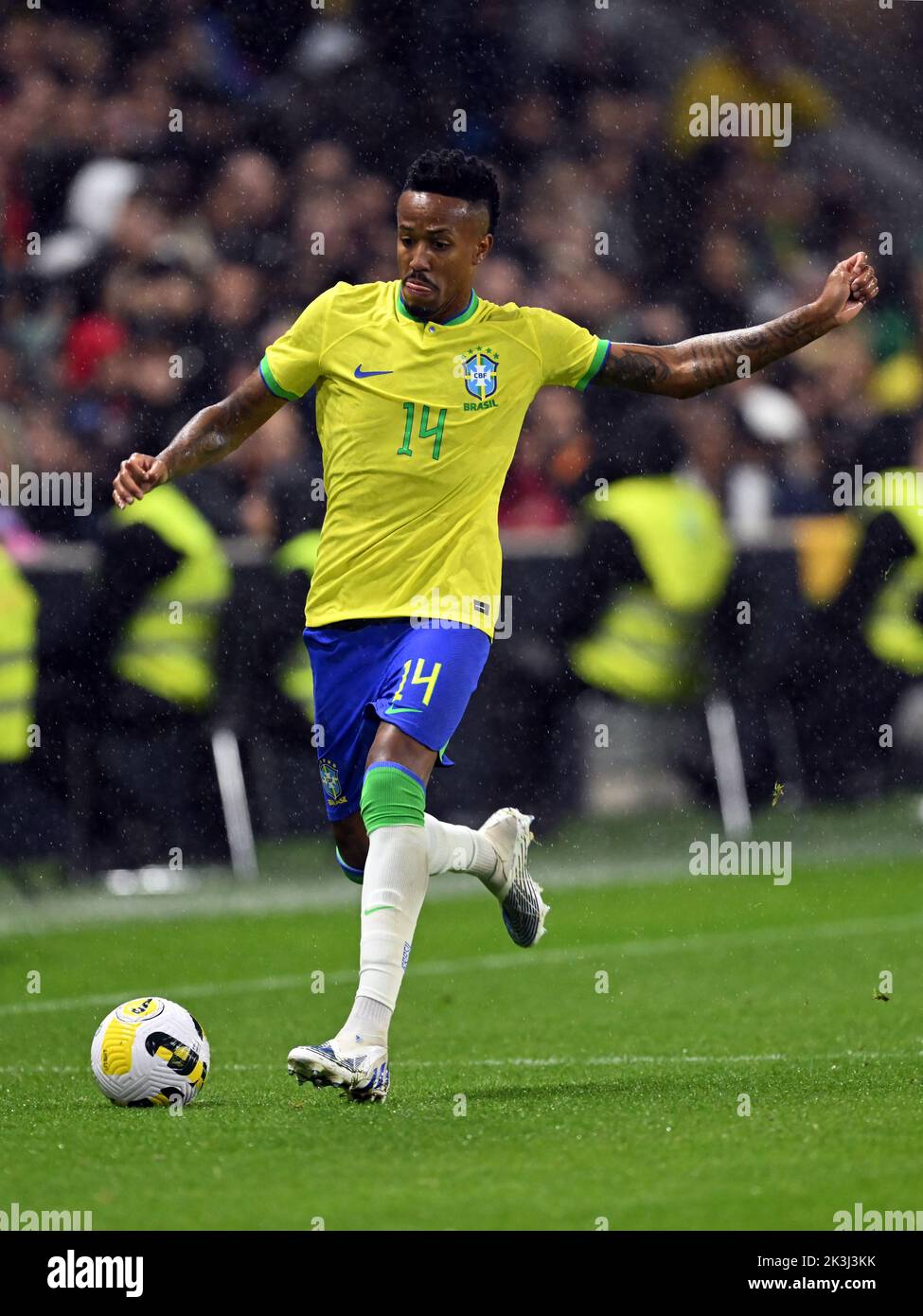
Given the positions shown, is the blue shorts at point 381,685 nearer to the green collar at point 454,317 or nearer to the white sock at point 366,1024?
the white sock at point 366,1024

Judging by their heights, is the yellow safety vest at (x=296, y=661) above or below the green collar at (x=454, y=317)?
above

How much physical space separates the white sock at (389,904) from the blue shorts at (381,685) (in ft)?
0.83

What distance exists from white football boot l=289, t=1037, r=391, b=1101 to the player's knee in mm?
543

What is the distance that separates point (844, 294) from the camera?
6152mm

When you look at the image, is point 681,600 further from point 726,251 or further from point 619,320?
point 726,251

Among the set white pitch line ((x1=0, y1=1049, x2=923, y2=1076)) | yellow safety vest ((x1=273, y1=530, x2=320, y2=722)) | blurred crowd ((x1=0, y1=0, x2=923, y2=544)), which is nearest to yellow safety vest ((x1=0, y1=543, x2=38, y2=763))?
blurred crowd ((x1=0, y1=0, x2=923, y2=544))

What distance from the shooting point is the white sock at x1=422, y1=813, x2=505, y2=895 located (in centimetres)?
616

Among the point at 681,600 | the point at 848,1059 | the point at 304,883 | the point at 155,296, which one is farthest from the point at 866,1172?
the point at 155,296

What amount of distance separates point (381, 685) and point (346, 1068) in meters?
1.01

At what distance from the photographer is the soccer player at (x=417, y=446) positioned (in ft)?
19.5

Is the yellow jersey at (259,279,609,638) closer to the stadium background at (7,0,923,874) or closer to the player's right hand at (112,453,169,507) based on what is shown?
the player's right hand at (112,453,169,507)

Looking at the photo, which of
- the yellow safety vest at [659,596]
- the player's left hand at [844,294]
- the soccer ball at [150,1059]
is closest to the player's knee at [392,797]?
the soccer ball at [150,1059]

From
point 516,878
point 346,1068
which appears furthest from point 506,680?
point 346,1068

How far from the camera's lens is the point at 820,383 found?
49.9 feet
